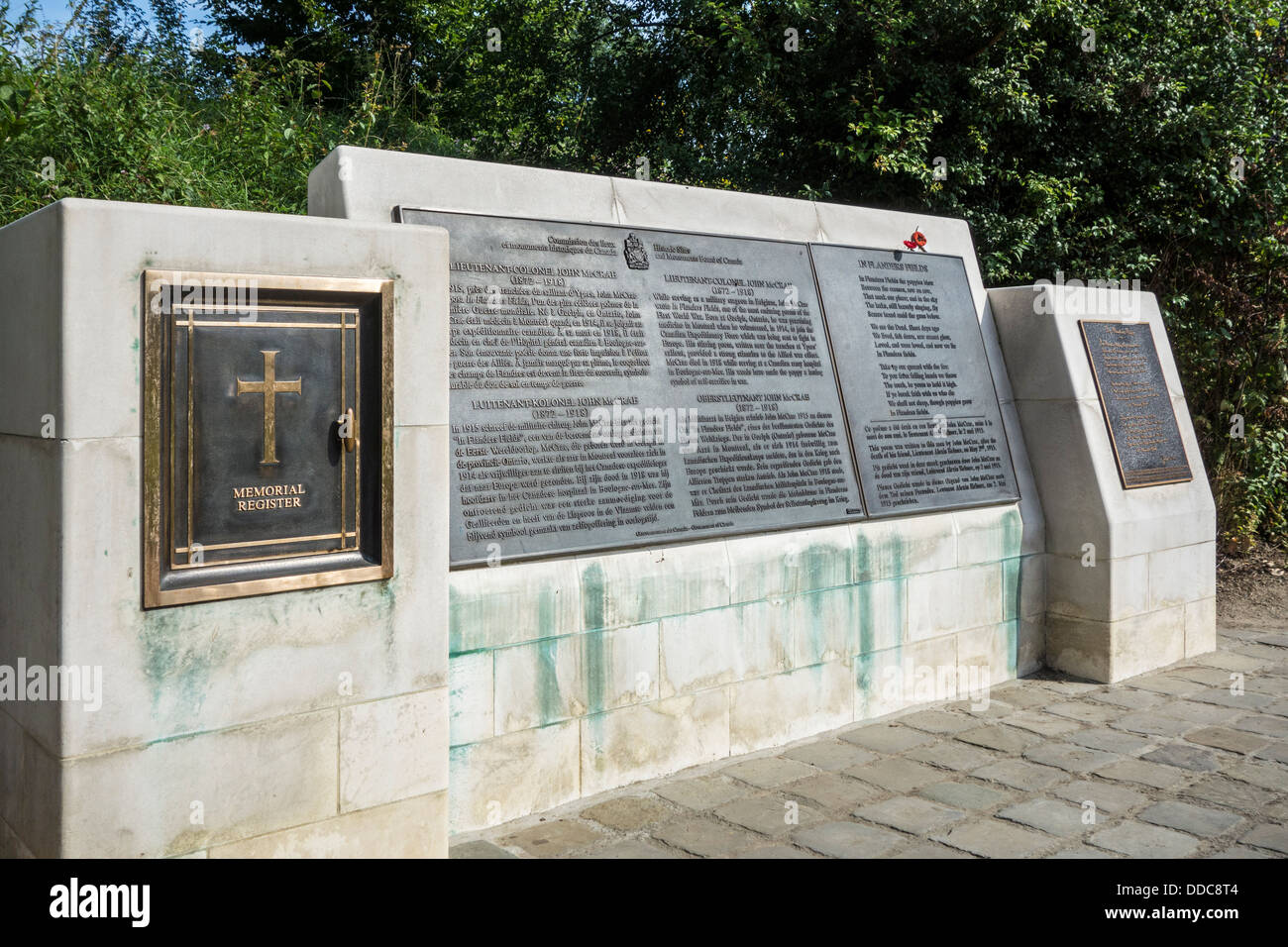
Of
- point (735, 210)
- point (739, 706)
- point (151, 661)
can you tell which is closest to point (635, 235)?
point (735, 210)

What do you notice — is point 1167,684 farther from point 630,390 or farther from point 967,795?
point 630,390

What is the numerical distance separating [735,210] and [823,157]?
17.7 ft

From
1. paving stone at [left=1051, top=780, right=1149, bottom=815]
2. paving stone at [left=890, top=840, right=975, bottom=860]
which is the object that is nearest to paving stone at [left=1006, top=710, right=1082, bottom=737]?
paving stone at [left=1051, top=780, right=1149, bottom=815]

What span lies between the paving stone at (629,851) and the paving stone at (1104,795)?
Result: 190cm

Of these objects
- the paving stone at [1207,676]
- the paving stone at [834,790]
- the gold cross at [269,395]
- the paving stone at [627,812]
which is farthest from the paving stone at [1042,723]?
the gold cross at [269,395]

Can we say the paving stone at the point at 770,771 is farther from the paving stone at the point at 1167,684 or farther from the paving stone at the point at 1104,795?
the paving stone at the point at 1167,684

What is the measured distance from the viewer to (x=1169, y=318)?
1034 cm

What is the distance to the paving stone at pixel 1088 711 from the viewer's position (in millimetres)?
5898

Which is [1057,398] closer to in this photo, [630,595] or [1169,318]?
[630,595]

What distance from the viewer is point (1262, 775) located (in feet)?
16.5

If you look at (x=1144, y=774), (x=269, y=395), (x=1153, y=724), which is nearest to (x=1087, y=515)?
(x=1153, y=724)

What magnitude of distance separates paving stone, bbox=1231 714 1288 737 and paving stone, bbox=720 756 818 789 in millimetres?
2536

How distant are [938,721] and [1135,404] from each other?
Answer: 2.76 m

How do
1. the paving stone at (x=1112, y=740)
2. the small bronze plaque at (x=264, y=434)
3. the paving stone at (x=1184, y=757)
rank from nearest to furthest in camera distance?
the small bronze plaque at (x=264, y=434), the paving stone at (x=1184, y=757), the paving stone at (x=1112, y=740)
